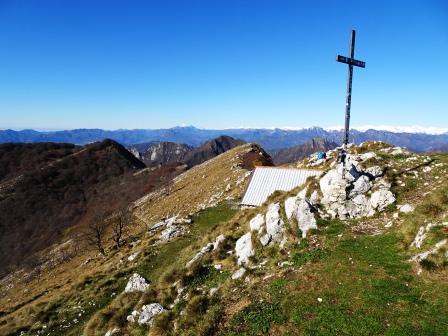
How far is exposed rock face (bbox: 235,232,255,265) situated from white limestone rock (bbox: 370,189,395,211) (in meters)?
8.82

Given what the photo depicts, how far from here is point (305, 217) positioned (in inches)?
938

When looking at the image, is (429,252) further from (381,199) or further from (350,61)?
(350,61)

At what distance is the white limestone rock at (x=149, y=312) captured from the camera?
2078 centimetres

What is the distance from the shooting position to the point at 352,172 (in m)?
25.9

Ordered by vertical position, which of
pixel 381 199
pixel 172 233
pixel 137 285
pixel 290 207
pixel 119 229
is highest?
pixel 381 199

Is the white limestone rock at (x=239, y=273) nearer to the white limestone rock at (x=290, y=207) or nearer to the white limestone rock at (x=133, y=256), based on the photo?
the white limestone rock at (x=290, y=207)

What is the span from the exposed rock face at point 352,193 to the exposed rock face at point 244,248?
5973 mm

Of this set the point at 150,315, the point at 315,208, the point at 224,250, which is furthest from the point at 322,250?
the point at 150,315

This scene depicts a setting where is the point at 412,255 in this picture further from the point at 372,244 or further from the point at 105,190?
the point at 105,190

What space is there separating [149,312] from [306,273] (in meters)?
9.67

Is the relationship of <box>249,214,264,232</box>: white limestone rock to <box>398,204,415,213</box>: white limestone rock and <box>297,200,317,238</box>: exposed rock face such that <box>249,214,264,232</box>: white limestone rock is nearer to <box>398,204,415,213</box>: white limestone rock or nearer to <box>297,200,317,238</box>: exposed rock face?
<box>297,200,317,238</box>: exposed rock face

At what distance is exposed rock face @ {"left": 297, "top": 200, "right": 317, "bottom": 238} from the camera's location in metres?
23.3

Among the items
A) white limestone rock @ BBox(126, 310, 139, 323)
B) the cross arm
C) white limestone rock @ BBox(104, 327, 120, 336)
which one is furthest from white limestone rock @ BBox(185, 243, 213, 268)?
the cross arm

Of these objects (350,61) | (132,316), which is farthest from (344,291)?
(350,61)
